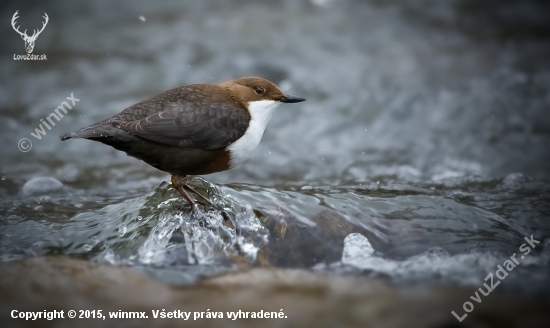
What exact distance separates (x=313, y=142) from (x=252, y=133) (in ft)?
9.06

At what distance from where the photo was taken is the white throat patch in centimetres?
416

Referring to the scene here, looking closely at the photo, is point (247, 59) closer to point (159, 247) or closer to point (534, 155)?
point (534, 155)

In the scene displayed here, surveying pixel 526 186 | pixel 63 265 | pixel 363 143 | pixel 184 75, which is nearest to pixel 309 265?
pixel 63 265

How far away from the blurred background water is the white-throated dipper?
0.38 metres

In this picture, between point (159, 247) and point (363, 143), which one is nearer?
point (159, 247)

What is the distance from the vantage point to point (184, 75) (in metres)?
7.96

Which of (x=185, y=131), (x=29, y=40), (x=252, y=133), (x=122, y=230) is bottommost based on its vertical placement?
(x=122, y=230)

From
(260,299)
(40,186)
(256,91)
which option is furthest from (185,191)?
(40,186)

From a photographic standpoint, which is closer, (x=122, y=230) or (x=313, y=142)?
(x=122, y=230)

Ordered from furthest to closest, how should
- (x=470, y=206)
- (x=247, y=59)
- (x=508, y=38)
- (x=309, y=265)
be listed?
(x=508, y=38) < (x=247, y=59) < (x=470, y=206) < (x=309, y=265)

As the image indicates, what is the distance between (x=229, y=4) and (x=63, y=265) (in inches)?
Answer: 292

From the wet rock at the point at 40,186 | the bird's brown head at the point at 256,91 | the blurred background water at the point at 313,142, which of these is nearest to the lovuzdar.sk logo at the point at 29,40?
the blurred background water at the point at 313,142

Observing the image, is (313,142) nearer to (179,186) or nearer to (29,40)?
(179,186)

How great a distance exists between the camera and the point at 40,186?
519cm
